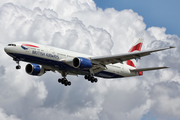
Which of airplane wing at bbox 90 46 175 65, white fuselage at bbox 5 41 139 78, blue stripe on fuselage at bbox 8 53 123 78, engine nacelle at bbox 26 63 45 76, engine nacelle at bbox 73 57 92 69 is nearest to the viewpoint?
white fuselage at bbox 5 41 139 78

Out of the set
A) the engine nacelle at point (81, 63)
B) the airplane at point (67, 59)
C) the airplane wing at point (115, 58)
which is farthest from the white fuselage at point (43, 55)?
the airplane wing at point (115, 58)

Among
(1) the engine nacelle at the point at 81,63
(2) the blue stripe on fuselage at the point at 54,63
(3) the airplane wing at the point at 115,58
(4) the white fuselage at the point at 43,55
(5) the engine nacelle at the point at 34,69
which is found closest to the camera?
(4) the white fuselage at the point at 43,55

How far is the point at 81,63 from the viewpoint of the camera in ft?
148

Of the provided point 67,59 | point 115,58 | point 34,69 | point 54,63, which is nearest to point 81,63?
point 67,59

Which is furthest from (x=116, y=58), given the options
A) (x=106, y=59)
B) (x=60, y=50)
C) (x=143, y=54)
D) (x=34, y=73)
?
(x=34, y=73)

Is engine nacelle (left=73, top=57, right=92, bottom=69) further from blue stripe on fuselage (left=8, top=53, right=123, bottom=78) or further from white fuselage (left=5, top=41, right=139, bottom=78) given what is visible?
blue stripe on fuselage (left=8, top=53, right=123, bottom=78)

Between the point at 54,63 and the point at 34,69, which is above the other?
the point at 34,69

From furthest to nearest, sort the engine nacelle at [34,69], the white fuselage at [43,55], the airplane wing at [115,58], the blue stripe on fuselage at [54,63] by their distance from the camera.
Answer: the engine nacelle at [34,69] → the airplane wing at [115,58] → the blue stripe on fuselage at [54,63] → the white fuselage at [43,55]

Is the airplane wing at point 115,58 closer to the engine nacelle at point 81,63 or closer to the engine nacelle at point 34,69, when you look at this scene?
the engine nacelle at point 81,63

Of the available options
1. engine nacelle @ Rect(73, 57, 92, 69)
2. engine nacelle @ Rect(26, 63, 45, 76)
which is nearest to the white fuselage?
engine nacelle @ Rect(73, 57, 92, 69)

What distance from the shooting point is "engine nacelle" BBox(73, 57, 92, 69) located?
148 feet

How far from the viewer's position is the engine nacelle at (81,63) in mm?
45156

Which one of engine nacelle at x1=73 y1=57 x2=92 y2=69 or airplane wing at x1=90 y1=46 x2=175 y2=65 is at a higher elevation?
airplane wing at x1=90 y1=46 x2=175 y2=65

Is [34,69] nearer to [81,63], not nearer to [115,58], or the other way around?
[81,63]
